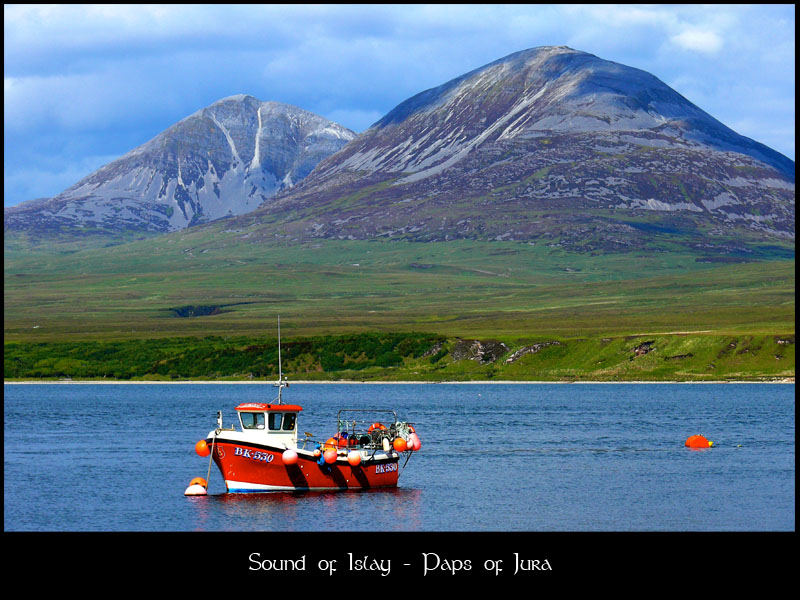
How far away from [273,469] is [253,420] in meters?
3.17

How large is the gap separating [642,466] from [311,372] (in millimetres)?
100247

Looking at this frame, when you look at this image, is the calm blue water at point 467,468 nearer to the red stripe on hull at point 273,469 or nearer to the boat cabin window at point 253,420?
the red stripe on hull at point 273,469

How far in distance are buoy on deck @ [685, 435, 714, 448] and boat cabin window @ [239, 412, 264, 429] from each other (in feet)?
135

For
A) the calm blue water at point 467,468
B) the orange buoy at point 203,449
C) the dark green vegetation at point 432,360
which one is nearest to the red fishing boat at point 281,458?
the orange buoy at point 203,449

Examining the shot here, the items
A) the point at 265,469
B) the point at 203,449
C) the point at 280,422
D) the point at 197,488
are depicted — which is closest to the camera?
the point at 203,449

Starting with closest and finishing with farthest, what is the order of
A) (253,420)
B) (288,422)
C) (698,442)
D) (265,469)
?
1. (265,469)
2. (253,420)
3. (288,422)
4. (698,442)

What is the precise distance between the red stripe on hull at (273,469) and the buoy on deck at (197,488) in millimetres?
1344

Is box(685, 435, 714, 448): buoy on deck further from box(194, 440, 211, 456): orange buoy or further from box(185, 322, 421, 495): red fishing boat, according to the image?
box(194, 440, 211, 456): orange buoy

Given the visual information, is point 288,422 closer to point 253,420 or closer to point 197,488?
point 253,420

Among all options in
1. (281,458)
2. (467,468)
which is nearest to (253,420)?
(281,458)

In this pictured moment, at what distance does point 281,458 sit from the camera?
70.9m

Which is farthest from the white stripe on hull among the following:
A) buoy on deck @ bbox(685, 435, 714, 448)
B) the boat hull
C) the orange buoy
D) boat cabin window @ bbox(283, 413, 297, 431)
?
buoy on deck @ bbox(685, 435, 714, 448)
